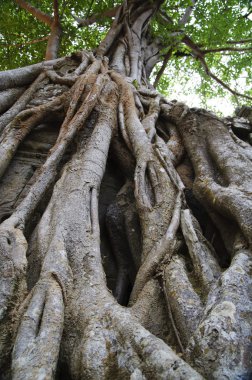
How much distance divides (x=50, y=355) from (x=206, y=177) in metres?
1.86

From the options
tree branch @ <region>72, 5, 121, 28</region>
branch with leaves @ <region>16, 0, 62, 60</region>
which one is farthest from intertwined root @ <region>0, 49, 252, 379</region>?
tree branch @ <region>72, 5, 121, 28</region>

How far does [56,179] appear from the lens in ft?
9.65

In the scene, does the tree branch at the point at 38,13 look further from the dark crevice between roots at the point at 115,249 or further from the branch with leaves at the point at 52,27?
the dark crevice between roots at the point at 115,249

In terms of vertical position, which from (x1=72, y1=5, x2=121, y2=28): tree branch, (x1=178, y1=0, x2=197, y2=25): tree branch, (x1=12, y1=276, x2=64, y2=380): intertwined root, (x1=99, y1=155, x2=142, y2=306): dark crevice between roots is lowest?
(x1=12, y1=276, x2=64, y2=380): intertwined root

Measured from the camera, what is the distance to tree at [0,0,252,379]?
4.54 ft

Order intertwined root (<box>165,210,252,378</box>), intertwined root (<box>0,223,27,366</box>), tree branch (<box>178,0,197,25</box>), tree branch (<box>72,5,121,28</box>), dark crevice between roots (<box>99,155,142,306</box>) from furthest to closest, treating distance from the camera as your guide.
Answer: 1. tree branch (<box>178,0,197,25</box>)
2. tree branch (<box>72,5,121,28</box>)
3. dark crevice between roots (<box>99,155,142,306</box>)
4. intertwined root (<box>0,223,27,366</box>)
5. intertwined root (<box>165,210,252,378</box>)

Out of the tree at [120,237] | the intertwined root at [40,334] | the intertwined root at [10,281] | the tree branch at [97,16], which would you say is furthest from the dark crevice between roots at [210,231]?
the tree branch at [97,16]

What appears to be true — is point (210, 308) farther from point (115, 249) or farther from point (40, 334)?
point (115, 249)

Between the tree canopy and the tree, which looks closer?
the tree

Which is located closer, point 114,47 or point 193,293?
point 193,293

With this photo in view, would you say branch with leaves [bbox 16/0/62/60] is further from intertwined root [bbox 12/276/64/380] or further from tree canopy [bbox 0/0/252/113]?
intertwined root [bbox 12/276/64/380]

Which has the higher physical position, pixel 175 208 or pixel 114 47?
pixel 114 47

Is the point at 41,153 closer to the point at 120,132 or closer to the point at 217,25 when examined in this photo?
the point at 120,132

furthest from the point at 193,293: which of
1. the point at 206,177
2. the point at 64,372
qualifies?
the point at 206,177
